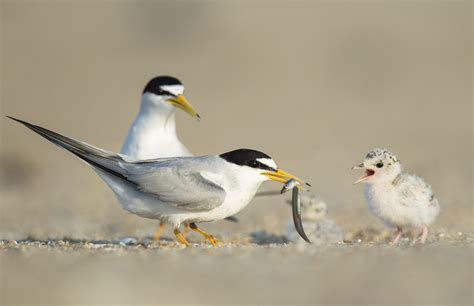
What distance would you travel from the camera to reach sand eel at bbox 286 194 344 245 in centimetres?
728

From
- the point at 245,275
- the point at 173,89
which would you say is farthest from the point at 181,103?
the point at 245,275

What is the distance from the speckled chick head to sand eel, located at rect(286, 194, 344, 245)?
0.64m

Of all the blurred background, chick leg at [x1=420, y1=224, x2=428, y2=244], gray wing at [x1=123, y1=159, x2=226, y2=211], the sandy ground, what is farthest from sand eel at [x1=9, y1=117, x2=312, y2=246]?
the blurred background

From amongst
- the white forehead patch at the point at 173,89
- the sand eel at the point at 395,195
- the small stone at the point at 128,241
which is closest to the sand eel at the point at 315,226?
the sand eel at the point at 395,195

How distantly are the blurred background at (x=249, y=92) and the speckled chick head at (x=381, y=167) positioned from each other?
142 centimetres

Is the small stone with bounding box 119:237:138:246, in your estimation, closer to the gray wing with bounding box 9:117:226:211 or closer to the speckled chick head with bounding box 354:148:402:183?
the gray wing with bounding box 9:117:226:211

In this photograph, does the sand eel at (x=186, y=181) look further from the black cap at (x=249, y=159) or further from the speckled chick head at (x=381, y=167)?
the speckled chick head at (x=381, y=167)

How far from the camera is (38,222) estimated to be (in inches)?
374

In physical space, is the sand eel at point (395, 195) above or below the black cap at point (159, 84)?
below

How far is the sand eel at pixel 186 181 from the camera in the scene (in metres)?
6.43

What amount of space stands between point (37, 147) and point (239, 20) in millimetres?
10265

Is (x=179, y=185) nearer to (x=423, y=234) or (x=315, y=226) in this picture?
(x=315, y=226)

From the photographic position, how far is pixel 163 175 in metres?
6.53

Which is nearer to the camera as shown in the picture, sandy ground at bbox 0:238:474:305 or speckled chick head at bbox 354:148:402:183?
sandy ground at bbox 0:238:474:305
